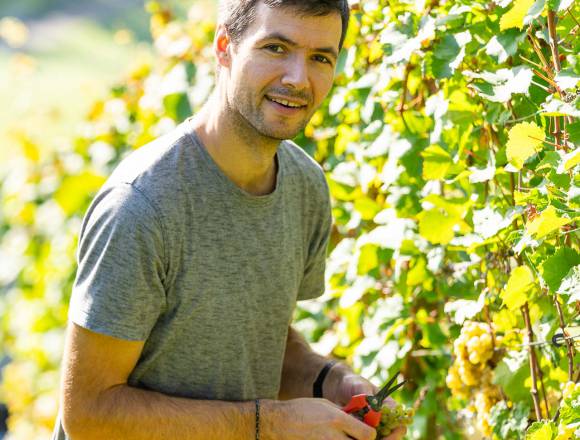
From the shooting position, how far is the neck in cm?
209

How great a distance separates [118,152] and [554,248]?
2.46 metres

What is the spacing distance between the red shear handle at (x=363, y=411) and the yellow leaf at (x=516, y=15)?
793 mm

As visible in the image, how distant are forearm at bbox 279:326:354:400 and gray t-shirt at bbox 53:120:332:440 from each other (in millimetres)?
106

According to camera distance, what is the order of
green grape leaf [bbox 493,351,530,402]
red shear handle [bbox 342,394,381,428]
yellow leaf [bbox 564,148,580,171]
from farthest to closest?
green grape leaf [bbox 493,351,530,402], red shear handle [bbox 342,394,381,428], yellow leaf [bbox 564,148,580,171]

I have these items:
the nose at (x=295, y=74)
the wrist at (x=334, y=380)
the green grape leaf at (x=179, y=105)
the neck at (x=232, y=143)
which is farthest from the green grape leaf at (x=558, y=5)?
the green grape leaf at (x=179, y=105)

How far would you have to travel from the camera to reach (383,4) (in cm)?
246

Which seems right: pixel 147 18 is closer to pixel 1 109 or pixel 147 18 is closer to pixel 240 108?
pixel 1 109

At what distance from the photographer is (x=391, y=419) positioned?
2002 millimetres

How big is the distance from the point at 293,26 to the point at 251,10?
0.37ft

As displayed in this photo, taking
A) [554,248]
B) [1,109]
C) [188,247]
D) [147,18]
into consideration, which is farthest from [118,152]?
[147,18]

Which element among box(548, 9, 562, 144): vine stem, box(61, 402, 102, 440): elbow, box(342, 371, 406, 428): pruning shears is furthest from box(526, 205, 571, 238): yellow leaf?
box(61, 402, 102, 440): elbow

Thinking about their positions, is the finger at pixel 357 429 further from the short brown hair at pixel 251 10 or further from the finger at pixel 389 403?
the short brown hair at pixel 251 10

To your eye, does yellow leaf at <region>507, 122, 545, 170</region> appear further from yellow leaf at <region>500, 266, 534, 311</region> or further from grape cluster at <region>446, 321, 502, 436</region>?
grape cluster at <region>446, 321, 502, 436</region>

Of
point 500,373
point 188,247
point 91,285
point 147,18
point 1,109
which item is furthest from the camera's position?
point 147,18
